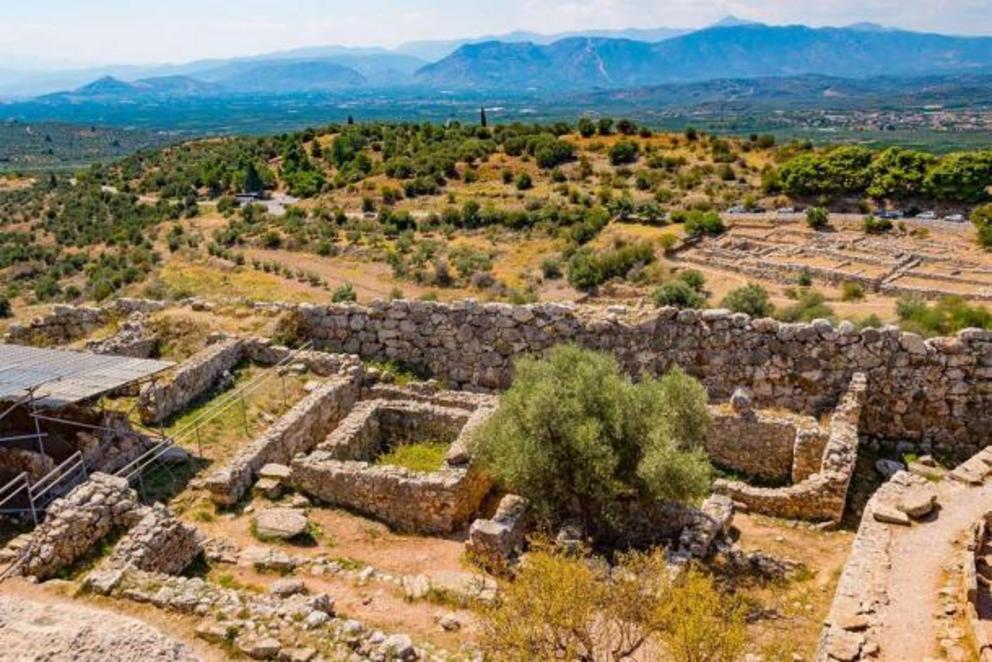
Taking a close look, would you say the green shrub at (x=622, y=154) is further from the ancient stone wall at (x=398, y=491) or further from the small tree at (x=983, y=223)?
the ancient stone wall at (x=398, y=491)

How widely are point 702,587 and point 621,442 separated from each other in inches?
163

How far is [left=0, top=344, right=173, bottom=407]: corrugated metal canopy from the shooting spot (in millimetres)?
11883

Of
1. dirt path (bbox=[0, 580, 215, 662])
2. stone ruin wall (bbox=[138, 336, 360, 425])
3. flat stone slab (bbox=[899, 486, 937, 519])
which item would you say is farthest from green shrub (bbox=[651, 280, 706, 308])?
dirt path (bbox=[0, 580, 215, 662])

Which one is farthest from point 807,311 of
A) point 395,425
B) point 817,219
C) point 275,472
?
point 817,219

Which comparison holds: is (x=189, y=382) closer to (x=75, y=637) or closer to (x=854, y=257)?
(x=75, y=637)

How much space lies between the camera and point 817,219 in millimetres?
56844

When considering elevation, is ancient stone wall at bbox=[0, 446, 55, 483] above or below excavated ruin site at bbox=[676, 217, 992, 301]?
above

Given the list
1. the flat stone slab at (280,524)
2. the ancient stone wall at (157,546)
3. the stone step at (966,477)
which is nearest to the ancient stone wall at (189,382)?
the flat stone slab at (280,524)

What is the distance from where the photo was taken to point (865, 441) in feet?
48.9

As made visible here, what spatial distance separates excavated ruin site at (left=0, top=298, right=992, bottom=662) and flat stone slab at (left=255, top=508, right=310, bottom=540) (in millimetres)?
31

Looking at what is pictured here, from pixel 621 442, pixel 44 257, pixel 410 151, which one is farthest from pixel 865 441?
pixel 410 151

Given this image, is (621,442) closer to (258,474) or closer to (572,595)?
(572,595)

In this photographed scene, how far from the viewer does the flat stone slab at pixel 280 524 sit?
11.4 m

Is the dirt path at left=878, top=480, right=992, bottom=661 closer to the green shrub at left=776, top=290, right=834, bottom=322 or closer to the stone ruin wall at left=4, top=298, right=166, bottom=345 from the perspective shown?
the stone ruin wall at left=4, top=298, right=166, bottom=345
